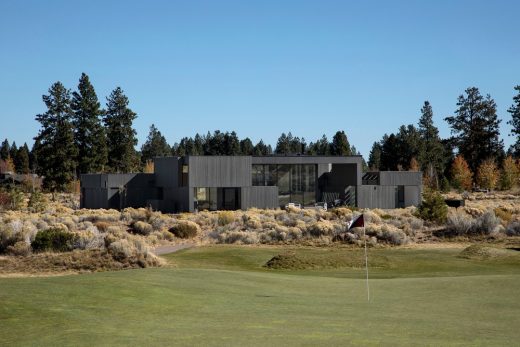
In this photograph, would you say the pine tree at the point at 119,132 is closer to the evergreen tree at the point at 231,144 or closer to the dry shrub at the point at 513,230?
the dry shrub at the point at 513,230

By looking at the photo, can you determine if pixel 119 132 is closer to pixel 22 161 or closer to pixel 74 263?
pixel 74 263

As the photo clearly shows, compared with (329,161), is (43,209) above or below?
below

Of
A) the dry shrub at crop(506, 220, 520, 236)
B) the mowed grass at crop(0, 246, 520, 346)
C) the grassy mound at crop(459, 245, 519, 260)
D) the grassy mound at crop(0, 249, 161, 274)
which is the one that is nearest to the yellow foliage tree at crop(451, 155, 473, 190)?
the dry shrub at crop(506, 220, 520, 236)

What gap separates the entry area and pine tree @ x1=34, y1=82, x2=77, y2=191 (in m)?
26.0

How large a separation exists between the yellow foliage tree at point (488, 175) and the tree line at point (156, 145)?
360mm

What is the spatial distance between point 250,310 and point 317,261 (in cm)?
1593

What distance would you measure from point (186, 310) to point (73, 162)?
A: 235ft

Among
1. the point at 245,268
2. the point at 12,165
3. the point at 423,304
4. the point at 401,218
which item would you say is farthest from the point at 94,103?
the point at 12,165

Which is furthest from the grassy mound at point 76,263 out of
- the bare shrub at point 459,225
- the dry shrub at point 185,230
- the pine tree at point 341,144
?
the pine tree at point 341,144

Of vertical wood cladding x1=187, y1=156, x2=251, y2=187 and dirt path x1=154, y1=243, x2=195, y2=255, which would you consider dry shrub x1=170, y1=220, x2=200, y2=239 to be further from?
vertical wood cladding x1=187, y1=156, x2=251, y2=187

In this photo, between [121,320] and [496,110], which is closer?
[121,320]

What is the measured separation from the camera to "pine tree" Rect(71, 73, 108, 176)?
8332 cm

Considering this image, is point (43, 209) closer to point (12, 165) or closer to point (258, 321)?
point (258, 321)

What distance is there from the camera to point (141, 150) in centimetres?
16488
